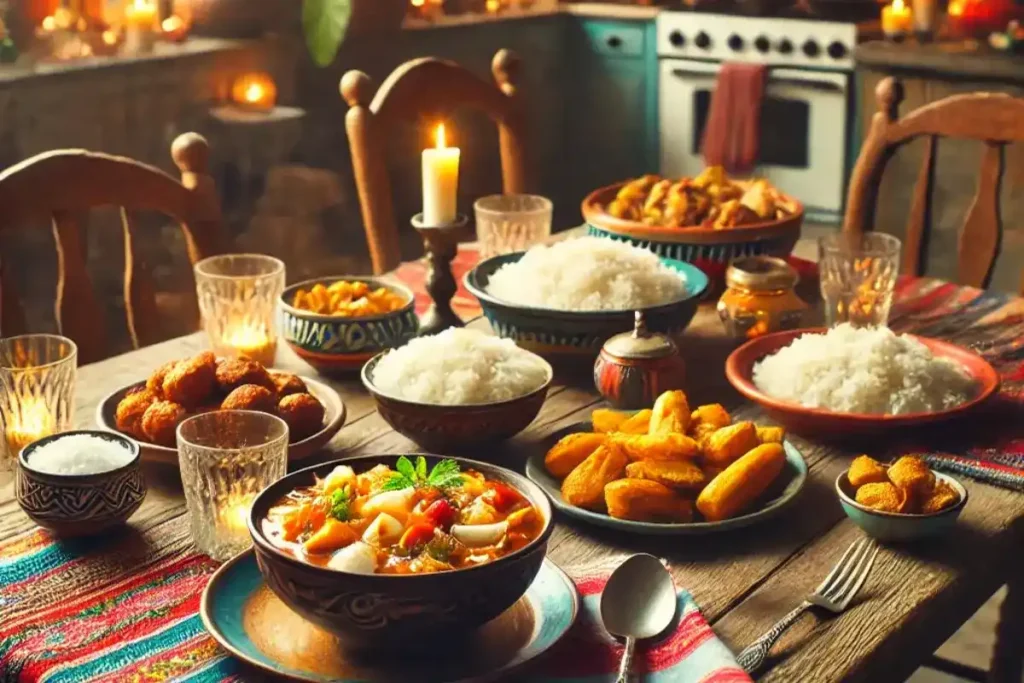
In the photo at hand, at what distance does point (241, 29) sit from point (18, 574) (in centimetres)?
305

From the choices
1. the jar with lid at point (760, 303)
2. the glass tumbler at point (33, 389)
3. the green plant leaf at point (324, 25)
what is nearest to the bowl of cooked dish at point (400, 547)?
the glass tumbler at point (33, 389)

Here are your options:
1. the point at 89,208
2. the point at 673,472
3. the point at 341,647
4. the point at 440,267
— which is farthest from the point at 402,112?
the point at 341,647

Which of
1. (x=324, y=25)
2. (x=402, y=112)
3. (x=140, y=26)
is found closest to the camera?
(x=402, y=112)

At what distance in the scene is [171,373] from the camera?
1.35 meters

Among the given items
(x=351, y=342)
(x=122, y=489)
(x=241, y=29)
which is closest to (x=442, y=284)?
(x=351, y=342)

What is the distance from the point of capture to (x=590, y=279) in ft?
5.30

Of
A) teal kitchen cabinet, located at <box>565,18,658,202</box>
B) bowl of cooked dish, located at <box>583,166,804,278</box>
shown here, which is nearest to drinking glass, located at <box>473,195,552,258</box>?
bowl of cooked dish, located at <box>583,166,804,278</box>

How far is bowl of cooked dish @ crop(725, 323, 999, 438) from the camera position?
1380mm

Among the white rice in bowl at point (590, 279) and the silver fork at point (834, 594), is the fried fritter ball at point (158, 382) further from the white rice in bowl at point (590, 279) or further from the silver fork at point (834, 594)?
the silver fork at point (834, 594)

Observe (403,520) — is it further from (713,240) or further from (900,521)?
(713,240)

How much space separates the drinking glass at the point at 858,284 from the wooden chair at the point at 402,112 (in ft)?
2.77

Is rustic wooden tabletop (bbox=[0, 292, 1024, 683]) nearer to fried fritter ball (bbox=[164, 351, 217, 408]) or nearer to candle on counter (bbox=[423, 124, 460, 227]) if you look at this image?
fried fritter ball (bbox=[164, 351, 217, 408])

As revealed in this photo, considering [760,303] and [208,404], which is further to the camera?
[760,303]

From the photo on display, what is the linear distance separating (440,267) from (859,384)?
54 centimetres
